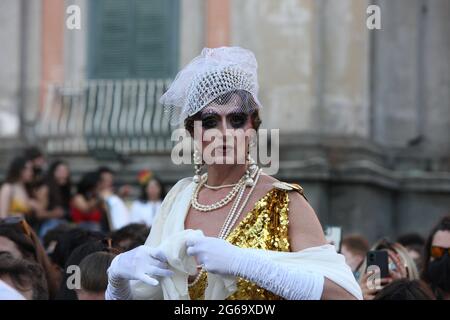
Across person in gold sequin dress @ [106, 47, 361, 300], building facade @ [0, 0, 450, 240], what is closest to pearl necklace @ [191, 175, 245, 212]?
person in gold sequin dress @ [106, 47, 361, 300]

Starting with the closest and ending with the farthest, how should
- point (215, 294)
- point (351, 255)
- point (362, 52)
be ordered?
point (215, 294)
point (351, 255)
point (362, 52)

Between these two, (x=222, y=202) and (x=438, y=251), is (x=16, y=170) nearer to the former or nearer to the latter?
(x=438, y=251)

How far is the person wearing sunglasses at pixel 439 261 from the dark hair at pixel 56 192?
4846 millimetres

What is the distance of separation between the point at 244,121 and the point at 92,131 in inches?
413

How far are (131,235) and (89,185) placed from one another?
5.01 meters

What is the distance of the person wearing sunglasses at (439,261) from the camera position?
7.49 metres

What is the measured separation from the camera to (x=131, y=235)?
7871mm

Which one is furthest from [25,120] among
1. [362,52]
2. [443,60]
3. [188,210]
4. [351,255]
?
[188,210]

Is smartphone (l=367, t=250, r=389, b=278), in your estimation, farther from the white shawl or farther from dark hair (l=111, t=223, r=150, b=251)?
the white shawl

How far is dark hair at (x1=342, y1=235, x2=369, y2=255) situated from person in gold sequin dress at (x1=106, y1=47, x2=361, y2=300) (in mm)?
3701

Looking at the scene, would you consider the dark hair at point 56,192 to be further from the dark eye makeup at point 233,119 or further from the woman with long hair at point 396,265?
the dark eye makeup at point 233,119

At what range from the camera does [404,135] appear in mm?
16125

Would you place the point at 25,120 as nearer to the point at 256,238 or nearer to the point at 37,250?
the point at 37,250

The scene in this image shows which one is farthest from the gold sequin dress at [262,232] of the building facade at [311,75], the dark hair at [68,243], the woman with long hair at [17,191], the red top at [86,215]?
the building facade at [311,75]
